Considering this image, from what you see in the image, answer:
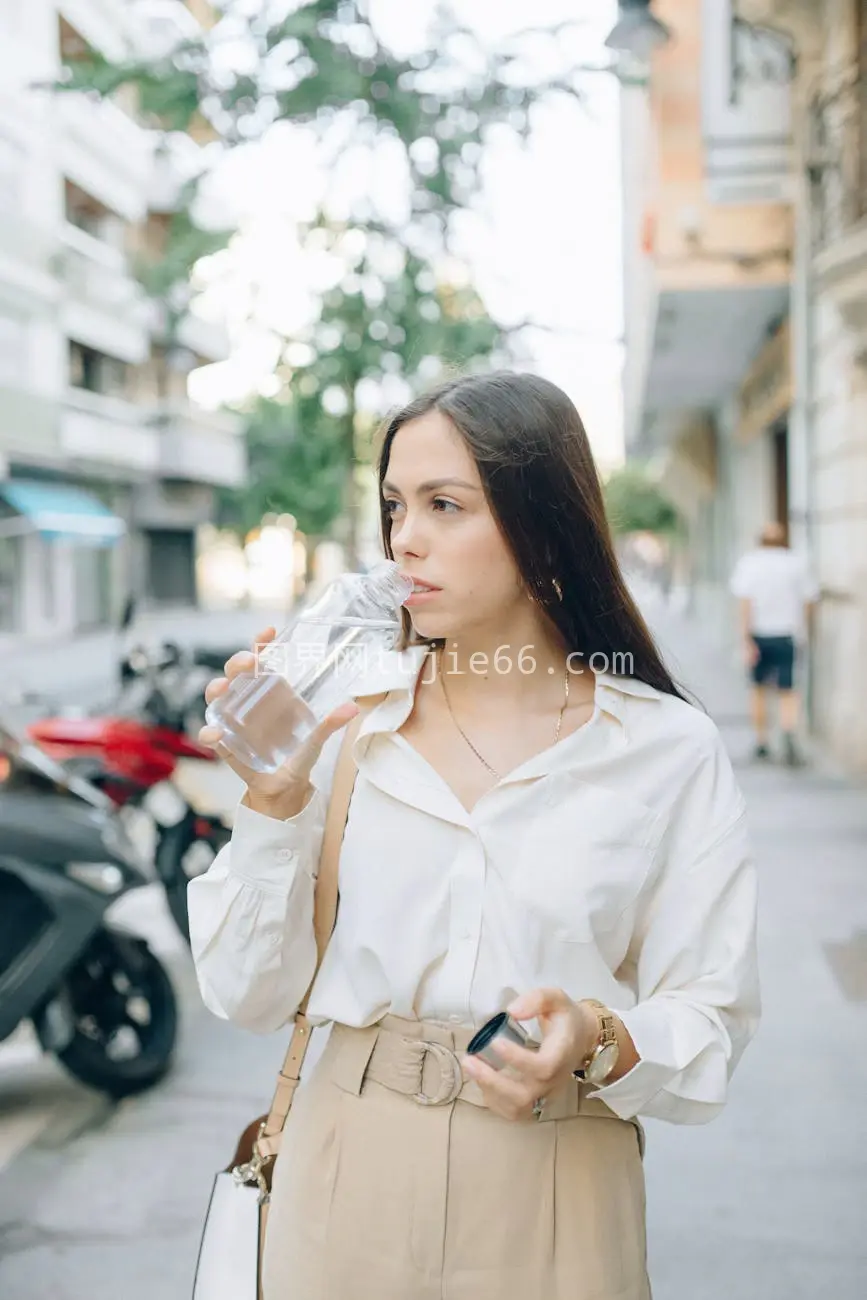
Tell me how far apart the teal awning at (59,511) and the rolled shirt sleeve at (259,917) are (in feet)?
71.5

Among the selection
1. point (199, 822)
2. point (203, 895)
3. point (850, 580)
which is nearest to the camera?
point (203, 895)

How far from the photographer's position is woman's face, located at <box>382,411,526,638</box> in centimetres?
141

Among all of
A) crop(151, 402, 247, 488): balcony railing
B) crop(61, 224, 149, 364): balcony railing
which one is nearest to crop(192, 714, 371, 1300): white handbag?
crop(61, 224, 149, 364): balcony railing

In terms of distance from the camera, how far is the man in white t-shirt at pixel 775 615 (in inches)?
339

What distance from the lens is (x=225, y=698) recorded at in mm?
1299

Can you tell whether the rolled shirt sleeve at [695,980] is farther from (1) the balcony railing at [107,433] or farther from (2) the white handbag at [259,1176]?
(1) the balcony railing at [107,433]

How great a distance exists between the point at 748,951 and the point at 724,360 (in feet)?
45.8

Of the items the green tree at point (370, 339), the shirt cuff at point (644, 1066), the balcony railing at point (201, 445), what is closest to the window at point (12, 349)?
the balcony railing at point (201, 445)

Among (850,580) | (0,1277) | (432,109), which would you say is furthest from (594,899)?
(850,580)

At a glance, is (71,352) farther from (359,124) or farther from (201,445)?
(359,124)

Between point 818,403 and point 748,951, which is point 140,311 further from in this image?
point 748,951

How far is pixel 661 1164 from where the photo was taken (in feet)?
10.6

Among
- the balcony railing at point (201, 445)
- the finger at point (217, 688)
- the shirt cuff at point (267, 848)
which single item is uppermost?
the balcony railing at point (201, 445)

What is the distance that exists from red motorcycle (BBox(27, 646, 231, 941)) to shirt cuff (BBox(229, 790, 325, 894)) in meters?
3.14
